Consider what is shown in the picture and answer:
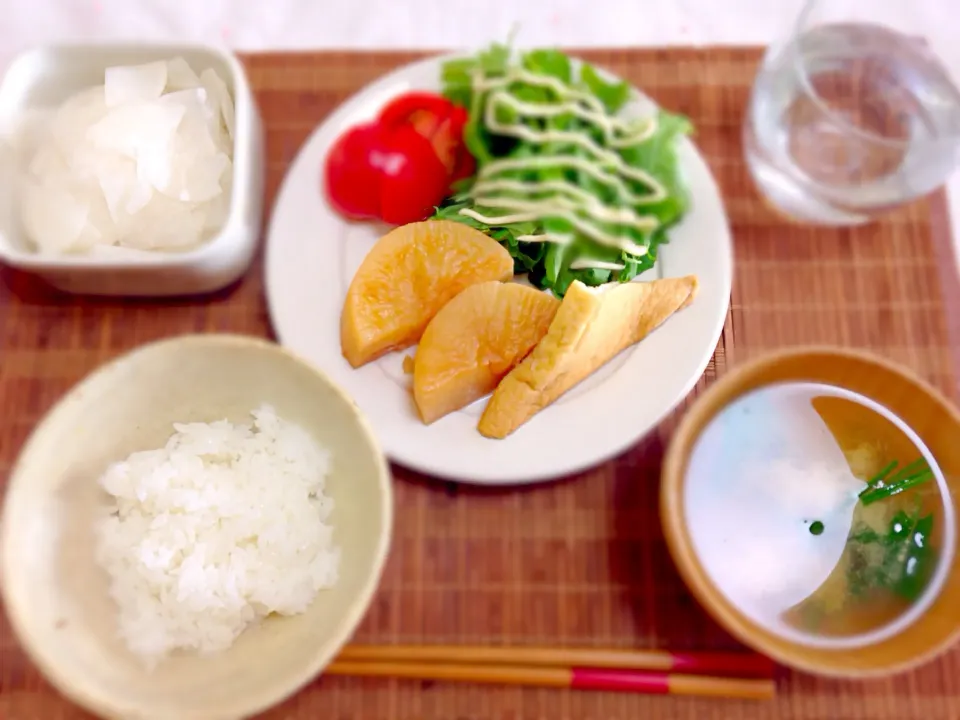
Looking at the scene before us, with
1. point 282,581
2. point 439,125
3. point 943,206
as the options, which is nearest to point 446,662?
point 282,581

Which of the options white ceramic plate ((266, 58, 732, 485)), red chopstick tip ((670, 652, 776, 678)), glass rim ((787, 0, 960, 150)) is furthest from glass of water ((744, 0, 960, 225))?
red chopstick tip ((670, 652, 776, 678))


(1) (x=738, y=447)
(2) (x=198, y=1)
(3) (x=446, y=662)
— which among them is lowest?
(3) (x=446, y=662)

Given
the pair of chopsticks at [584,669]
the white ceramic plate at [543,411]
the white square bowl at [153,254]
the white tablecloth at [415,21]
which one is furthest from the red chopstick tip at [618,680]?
the white tablecloth at [415,21]

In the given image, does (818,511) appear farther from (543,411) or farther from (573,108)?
(573,108)

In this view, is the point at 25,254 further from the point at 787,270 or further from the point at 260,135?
the point at 787,270

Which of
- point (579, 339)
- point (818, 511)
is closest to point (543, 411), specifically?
point (579, 339)

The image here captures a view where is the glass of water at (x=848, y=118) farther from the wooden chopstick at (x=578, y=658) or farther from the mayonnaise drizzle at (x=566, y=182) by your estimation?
the wooden chopstick at (x=578, y=658)

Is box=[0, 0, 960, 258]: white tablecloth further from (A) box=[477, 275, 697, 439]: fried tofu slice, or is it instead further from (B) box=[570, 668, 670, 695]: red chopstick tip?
(B) box=[570, 668, 670, 695]: red chopstick tip
